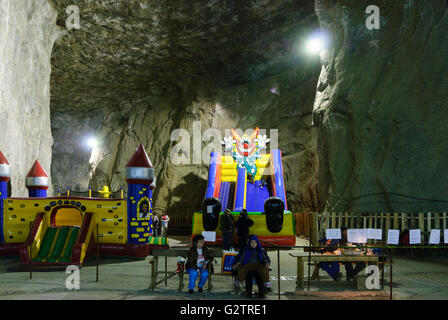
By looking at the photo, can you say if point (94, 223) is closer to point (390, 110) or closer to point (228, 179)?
point (228, 179)

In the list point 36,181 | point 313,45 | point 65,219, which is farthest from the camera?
point 313,45

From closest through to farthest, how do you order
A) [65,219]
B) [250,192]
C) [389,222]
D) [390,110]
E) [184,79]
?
[389,222] → [390,110] → [65,219] → [250,192] → [184,79]

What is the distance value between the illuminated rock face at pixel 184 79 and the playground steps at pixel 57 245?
11.8 metres

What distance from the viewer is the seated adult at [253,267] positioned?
6395mm

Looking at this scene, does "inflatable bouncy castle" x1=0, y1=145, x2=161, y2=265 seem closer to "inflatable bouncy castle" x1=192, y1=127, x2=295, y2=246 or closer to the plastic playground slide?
the plastic playground slide

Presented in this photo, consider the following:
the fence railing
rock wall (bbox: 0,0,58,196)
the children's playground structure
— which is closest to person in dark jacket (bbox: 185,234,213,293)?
the children's playground structure

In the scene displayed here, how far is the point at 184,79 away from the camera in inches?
1001

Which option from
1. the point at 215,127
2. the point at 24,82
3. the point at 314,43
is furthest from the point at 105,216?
the point at 314,43

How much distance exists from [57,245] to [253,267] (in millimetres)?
6616

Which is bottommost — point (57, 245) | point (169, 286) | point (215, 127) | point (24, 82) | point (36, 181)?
point (169, 286)

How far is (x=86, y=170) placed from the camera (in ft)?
109

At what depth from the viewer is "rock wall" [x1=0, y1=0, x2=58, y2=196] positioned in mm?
12688

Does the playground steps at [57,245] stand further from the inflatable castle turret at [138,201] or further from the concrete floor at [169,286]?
the inflatable castle turret at [138,201]
